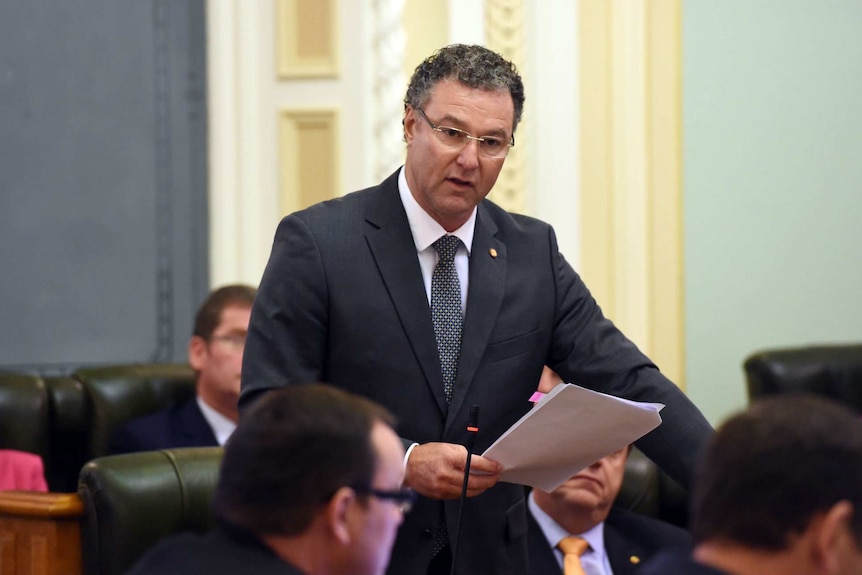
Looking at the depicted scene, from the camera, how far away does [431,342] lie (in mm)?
2268

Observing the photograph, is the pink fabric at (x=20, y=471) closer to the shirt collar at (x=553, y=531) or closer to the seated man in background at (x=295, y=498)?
the shirt collar at (x=553, y=531)

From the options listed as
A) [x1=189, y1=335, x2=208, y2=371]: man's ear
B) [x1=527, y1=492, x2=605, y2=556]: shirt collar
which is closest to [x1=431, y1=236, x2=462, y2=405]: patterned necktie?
[x1=527, y1=492, x2=605, y2=556]: shirt collar

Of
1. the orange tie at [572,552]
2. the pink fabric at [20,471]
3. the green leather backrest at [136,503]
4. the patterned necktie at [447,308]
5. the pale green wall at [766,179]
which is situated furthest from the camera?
the pale green wall at [766,179]

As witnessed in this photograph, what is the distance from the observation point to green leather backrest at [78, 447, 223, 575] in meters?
2.55

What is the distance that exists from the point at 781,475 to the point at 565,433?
85cm

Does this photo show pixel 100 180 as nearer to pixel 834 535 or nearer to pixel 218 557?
pixel 218 557

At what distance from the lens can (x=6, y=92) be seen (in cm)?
462

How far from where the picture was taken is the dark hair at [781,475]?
1.30m

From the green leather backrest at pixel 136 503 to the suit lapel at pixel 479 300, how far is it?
2.25ft

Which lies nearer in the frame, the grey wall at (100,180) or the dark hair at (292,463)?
the dark hair at (292,463)

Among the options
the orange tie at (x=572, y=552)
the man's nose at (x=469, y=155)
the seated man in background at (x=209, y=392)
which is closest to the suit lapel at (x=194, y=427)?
the seated man in background at (x=209, y=392)

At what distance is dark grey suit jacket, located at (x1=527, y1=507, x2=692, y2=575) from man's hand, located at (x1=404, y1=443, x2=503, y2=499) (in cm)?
113

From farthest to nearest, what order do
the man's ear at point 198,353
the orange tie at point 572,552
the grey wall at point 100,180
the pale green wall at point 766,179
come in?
the pale green wall at point 766,179
the grey wall at point 100,180
the man's ear at point 198,353
the orange tie at point 572,552

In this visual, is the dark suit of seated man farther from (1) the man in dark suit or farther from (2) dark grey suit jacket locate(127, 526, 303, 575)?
(2) dark grey suit jacket locate(127, 526, 303, 575)
